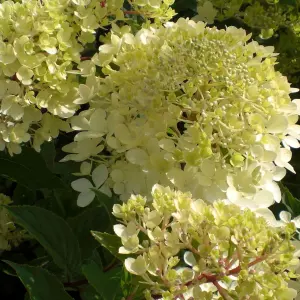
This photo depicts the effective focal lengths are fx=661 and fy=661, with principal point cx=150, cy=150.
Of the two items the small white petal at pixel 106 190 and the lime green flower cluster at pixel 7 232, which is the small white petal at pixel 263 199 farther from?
the lime green flower cluster at pixel 7 232

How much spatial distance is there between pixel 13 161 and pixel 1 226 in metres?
0.15

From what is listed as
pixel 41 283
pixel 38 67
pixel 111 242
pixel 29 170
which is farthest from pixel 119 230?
pixel 29 170

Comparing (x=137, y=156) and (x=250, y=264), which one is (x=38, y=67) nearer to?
(x=137, y=156)

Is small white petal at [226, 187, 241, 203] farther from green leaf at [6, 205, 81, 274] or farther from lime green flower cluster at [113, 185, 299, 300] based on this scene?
green leaf at [6, 205, 81, 274]

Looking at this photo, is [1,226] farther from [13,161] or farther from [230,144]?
[230,144]

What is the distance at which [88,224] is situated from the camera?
1.14 metres

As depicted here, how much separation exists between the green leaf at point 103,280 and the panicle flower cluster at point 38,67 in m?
0.31

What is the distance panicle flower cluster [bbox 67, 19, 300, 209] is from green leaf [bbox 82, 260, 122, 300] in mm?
157

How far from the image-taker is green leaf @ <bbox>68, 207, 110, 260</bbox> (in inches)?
44.5

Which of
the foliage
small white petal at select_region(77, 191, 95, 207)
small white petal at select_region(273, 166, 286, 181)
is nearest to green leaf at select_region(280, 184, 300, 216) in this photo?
the foliage

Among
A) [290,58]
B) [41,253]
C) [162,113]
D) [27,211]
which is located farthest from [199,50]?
[290,58]

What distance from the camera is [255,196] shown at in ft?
3.33

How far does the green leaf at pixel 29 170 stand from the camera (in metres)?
1.27

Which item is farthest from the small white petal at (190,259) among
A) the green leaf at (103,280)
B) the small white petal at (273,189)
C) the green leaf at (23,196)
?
the green leaf at (23,196)
